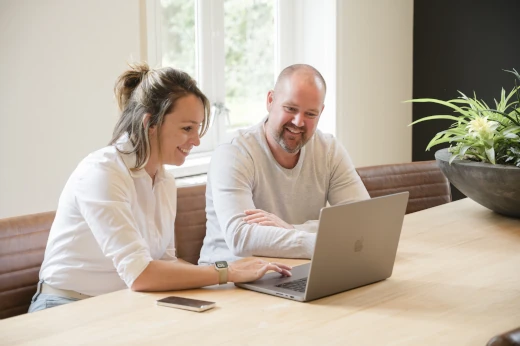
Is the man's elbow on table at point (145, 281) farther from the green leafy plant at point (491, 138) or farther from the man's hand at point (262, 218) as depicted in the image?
the green leafy plant at point (491, 138)

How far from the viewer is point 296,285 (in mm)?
2080

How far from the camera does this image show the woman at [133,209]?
2.07m

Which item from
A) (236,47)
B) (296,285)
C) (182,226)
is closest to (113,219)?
(296,285)

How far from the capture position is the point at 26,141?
123 inches

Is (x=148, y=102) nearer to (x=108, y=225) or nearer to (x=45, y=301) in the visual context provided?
(x=108, y=225)

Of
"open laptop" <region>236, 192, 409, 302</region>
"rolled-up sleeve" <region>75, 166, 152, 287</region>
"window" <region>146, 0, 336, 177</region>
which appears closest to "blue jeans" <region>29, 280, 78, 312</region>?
"rolled-up sleeve" <region>75, 166, 152, 287</region>

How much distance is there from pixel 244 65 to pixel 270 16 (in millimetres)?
376

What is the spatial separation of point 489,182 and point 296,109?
2.42ft

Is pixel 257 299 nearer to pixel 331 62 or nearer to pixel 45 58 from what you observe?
pixel 45 58

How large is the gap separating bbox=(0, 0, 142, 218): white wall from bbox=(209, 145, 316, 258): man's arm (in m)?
0.80

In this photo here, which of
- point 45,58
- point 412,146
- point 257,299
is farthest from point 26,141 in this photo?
point 412,146

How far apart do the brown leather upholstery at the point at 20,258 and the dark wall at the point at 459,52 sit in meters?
3.45

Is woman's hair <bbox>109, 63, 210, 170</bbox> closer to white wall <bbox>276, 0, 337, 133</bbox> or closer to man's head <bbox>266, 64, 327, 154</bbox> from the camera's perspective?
man's head <bbox>266, 64, 327, 154</bbox>

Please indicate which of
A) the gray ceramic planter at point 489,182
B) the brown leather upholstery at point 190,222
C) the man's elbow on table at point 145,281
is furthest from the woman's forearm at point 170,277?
the gray ceramic planter at point 489,182
